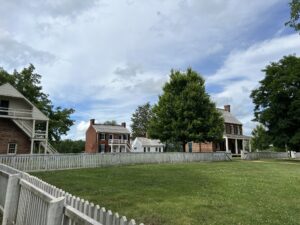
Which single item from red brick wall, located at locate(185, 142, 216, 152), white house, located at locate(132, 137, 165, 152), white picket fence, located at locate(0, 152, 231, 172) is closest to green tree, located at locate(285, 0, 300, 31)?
white picket fence, located at locate(0, 152, 231, 172)

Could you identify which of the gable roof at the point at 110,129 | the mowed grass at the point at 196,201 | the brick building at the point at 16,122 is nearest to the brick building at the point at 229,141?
the gable roof at the point at 110,129

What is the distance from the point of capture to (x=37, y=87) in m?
39.2

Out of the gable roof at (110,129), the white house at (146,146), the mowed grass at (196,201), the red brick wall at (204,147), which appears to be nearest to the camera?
the mowed grass at (196,201)

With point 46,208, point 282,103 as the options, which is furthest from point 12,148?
point 282,103

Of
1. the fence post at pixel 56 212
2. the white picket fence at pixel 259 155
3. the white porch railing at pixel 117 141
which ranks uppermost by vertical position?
→ the white porch railing at pixel 117 141

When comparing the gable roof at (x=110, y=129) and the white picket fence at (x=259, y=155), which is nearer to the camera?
the white picket fence at (x=259, y=155)

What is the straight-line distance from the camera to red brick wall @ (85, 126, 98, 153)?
196ft

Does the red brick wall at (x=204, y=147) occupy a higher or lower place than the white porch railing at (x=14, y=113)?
lower

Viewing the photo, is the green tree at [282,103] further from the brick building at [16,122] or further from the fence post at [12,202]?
the fence post at [12,202]

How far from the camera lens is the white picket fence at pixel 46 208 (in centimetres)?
328

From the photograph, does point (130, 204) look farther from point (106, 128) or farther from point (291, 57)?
point (106, 128)

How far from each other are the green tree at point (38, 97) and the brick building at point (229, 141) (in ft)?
65.6

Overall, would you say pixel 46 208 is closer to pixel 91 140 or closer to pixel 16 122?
pixel 16 122

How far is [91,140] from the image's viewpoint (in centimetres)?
6153
